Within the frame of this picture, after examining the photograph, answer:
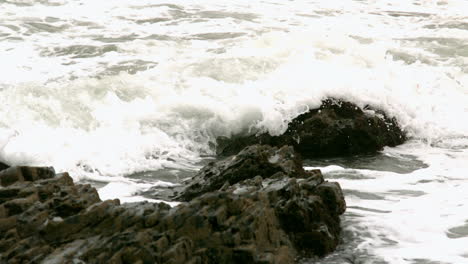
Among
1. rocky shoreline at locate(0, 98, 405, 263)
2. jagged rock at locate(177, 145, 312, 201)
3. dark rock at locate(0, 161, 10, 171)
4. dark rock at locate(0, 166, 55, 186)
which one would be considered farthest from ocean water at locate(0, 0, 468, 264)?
dark rock at locate(0, 166, 55, 186)

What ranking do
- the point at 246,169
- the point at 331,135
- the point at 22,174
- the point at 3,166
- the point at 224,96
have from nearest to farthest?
the point at 22,174 → the point at 246,169 → the point at 3,166 → the point at 331,135 → the point at 224,96

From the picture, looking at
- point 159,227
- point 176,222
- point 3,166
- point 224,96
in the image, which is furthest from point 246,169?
point 224,96

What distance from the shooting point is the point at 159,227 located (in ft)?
15.5

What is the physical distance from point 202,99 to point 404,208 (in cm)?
400

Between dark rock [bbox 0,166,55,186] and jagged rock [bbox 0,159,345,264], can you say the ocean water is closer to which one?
jagged rock [bbox 0,159,345,264]

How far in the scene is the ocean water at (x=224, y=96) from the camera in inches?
279

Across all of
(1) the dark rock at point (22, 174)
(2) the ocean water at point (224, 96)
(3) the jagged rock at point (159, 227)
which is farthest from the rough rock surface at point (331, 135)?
(1) the dark rock at point (22, 174)

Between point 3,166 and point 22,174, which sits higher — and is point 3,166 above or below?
below

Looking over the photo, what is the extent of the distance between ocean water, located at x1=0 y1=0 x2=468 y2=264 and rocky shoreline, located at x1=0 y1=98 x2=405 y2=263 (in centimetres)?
33

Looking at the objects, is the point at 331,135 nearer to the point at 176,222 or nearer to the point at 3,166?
the point at 3,166

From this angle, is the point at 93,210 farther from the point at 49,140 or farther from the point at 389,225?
the point at 49,140

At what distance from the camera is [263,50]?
40.0 feet

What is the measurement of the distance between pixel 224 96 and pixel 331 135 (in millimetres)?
2002

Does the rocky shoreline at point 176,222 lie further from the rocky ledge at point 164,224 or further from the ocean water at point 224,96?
the ocean water at point 224,96
